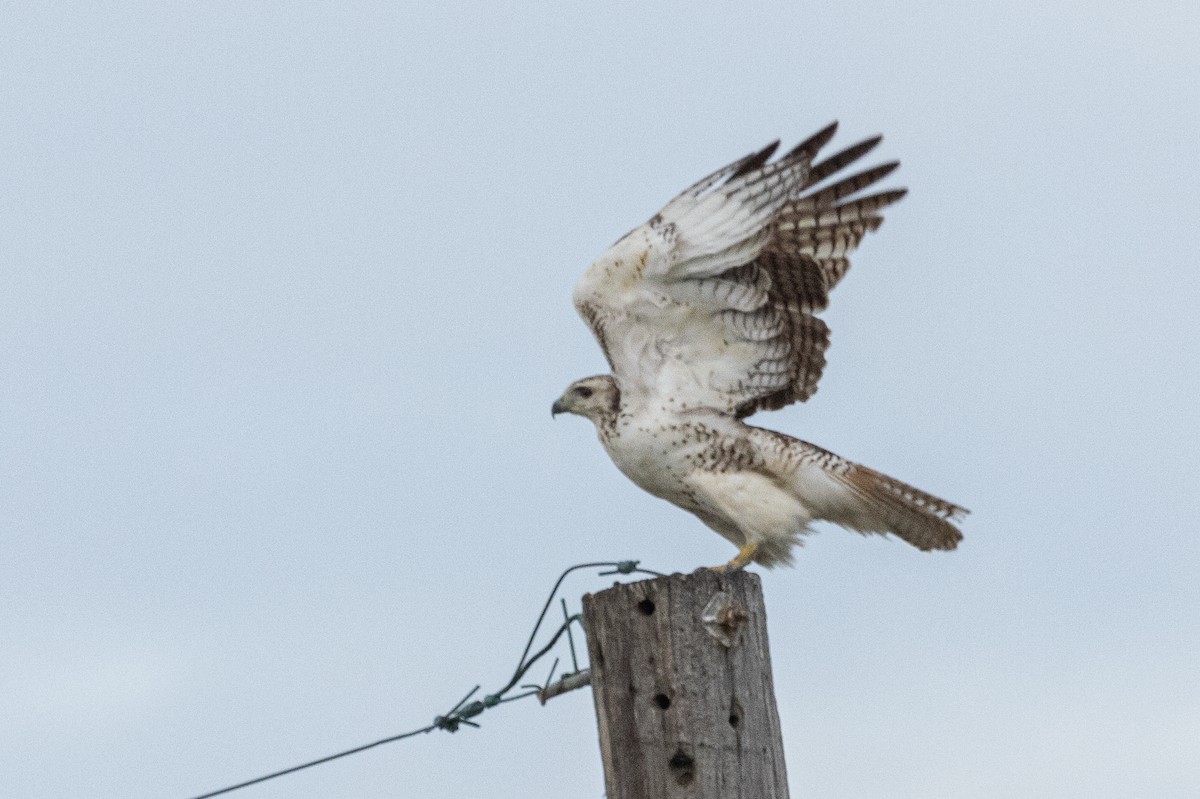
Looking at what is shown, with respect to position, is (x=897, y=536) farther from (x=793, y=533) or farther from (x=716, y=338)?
(x=716, y=338)

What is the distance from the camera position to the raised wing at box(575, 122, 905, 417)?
714 cm

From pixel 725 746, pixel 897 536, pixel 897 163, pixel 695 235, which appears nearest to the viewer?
pixel 725 746

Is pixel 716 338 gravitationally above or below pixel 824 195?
below

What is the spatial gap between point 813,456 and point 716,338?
60cm

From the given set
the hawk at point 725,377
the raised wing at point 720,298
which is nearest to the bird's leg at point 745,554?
the hawk at point 725,377

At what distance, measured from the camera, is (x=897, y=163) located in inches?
319

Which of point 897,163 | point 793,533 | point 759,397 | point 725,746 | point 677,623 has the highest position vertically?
point 897,163

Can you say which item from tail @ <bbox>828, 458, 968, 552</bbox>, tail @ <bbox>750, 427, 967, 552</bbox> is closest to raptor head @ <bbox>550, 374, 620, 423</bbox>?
tail @ <bbox>750, 427, 967, 552</bbox>

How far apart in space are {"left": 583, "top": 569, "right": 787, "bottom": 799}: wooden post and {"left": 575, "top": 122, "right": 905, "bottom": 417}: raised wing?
8.93ft

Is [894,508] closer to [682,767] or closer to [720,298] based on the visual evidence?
[720,298]

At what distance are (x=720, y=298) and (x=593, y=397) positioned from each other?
2.10 ft

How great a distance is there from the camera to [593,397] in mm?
7488

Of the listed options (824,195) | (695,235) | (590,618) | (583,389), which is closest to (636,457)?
(583,389)

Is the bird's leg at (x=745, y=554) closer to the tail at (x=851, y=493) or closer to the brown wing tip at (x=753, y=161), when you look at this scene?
the tail at (x=851, y=493)
